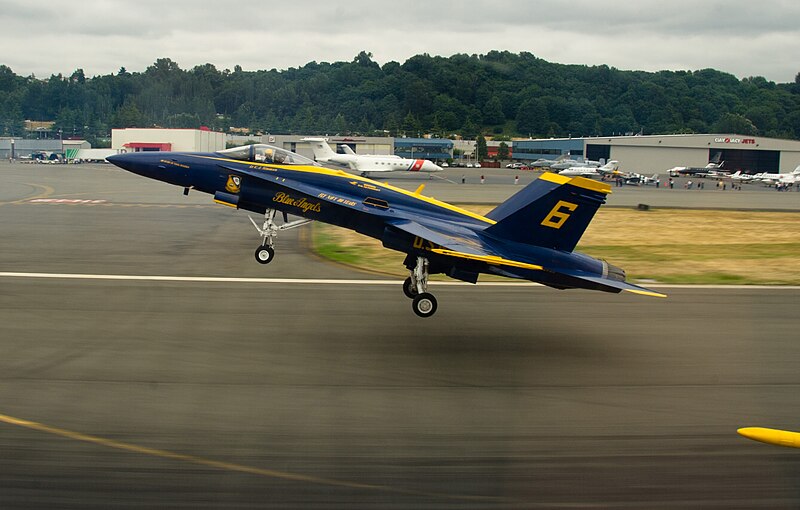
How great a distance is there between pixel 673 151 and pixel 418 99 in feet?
147

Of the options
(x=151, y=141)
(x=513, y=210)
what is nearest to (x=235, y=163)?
(x=513, y=210)

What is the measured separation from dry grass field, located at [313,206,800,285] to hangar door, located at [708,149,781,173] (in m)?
71.9

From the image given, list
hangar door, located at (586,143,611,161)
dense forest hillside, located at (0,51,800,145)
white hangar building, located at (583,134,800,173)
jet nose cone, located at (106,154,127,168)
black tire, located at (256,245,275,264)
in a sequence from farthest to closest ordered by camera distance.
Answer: white hangar building, located at (583,134,800,173), hangar door, located at (586,143,611,161), dense forest hillside, located at (0,51,800,145), black tire, located at (256,245,275,264), jet nose cone, located at (106,154,127,168)

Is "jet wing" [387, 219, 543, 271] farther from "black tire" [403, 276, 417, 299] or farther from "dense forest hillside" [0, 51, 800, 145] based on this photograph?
"dense forest hillside" [0, 51, 800, 145]

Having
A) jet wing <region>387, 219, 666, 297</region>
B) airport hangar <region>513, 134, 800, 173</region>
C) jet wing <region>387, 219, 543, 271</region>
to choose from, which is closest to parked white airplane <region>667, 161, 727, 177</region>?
airport hangar <region>513, 134, 800, 173</region>

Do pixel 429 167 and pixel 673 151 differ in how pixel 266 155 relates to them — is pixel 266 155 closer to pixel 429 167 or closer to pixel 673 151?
pixel 429 167

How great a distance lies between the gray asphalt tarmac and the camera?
7.98 m

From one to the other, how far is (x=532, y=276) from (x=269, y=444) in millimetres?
7569

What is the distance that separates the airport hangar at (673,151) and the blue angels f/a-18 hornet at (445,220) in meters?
81.8

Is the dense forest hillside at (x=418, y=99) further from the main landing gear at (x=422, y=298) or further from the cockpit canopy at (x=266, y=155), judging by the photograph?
the main landing gear at (x=422, y=298)

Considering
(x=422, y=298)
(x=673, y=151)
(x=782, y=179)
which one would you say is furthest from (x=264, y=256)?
(x=673, y=151)

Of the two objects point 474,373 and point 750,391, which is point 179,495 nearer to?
point 474,373

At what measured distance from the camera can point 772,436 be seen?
917 cm

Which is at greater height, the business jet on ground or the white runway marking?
the business jet on ground
